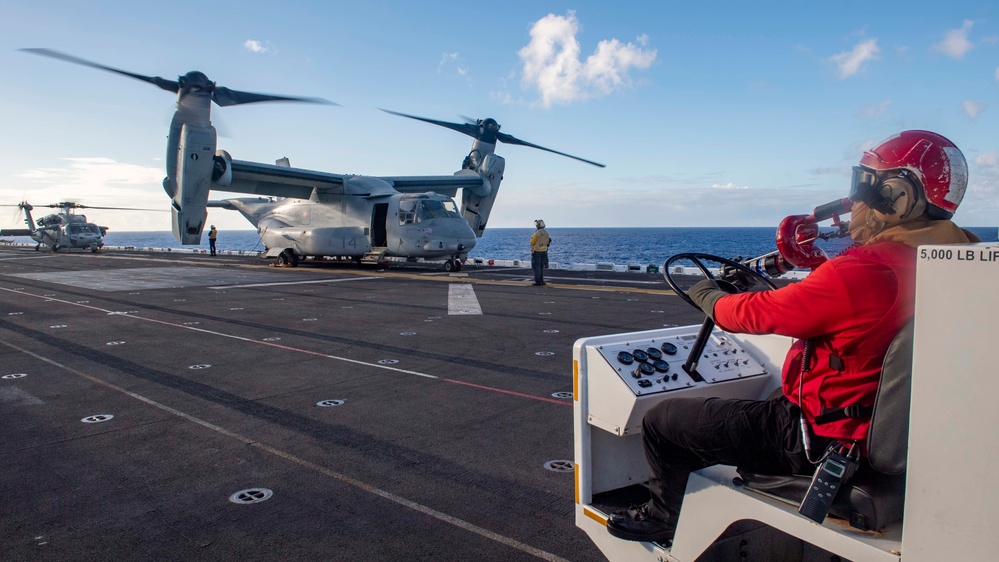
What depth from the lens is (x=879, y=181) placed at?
2.38 meters

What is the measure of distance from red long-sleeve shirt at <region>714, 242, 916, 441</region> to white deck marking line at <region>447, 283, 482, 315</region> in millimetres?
10545

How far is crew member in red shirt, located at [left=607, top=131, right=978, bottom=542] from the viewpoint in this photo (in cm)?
224

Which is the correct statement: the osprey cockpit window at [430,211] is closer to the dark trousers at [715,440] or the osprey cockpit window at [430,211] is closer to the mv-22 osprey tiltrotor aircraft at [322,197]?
the mv-22 osprey tiltrotor aircraft at [322,197]

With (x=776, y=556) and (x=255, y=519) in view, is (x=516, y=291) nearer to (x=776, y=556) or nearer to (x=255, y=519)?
(x=255, y=519)

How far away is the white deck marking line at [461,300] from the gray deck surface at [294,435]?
598 mm

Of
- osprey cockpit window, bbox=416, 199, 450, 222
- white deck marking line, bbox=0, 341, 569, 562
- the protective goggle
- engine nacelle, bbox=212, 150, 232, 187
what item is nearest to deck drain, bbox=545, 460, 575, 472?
white deck marking line, bbox=0, 341, 569, 562

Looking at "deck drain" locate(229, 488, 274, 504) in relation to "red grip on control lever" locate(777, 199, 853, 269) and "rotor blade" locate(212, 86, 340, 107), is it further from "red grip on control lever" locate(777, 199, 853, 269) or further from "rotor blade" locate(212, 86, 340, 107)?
"rotor blade" locate(212, 86, 340, 107)

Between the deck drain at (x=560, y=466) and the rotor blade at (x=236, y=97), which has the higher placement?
the rotor blade at (x=236, y=97)

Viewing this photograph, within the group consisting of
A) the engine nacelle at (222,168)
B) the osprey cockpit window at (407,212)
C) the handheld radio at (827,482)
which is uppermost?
the engine nacelle at (222,168)

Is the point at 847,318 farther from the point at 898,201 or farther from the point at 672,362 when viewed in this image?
the point at 672,362

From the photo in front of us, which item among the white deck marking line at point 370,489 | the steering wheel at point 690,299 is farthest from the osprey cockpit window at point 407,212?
the steering wheel at point 690,299

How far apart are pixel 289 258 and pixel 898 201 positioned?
2743 cm

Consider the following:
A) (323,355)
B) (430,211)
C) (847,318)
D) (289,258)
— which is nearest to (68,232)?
(289,258)

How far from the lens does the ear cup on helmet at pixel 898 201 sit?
231 cm
